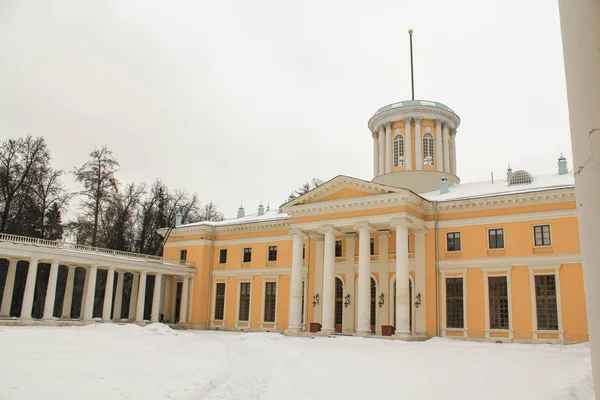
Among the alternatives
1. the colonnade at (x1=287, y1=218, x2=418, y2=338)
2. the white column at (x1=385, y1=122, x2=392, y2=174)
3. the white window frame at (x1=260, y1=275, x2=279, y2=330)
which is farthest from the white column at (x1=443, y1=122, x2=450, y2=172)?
the white window frame at (x1=260, y1=275, x2=279, y2=330)

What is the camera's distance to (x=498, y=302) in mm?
27766

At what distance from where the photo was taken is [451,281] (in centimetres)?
2934

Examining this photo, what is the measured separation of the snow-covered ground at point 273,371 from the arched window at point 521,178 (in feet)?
37.3

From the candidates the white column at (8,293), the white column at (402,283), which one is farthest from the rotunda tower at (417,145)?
the white column at (8,293)

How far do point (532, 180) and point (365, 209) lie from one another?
1007cm

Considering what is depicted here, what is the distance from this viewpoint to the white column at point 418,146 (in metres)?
37.0

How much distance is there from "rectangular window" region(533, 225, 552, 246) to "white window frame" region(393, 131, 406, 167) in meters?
12.2

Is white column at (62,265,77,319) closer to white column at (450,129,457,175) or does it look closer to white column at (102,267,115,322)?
white column at (102,267,115,322)

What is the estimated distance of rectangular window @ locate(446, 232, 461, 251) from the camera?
97.0 ft

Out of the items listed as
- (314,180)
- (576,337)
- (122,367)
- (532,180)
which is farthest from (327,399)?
(314,180)

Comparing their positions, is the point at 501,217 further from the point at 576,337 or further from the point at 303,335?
the point at 303,335

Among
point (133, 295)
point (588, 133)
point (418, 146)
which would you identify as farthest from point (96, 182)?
point (588, 133)

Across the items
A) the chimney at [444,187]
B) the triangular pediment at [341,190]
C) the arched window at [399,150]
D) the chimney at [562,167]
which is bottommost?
the triangular pediment at [341,190]

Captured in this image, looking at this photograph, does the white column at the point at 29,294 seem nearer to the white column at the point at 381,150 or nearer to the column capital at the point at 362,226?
the column capital at the point at 362,226
